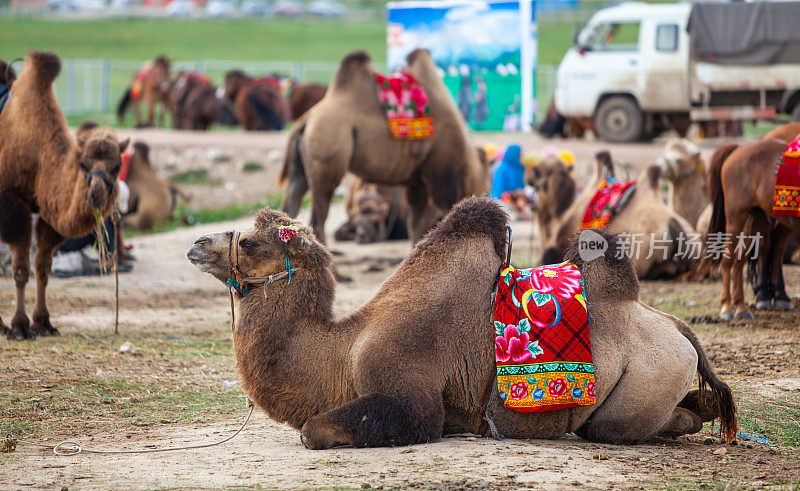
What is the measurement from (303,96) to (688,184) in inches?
650

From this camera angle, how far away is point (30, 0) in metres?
80.8

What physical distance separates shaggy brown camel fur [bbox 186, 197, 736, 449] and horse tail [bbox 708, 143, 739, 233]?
3942mm

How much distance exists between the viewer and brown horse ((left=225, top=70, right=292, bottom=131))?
83.7 feet

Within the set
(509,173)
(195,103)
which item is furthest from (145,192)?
(195,103)

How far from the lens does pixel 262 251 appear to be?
15.6 ft

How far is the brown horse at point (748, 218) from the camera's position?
26.6 ft

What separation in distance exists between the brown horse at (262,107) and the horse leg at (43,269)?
707 inches

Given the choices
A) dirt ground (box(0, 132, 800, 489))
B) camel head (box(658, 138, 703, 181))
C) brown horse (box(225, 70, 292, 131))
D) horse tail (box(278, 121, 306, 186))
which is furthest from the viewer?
brown horse (box(225, 70, 292, 131))

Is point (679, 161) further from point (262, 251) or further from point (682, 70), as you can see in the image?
point (682, 70)

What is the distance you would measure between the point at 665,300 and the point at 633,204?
4.35 feet

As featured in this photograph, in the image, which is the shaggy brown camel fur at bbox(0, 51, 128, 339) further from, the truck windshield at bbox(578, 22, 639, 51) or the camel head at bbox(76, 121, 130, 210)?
the truck windshield at bbox(578, 22, 639, 51)

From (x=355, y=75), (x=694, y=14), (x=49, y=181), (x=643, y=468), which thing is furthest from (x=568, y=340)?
(x=694, y=14)

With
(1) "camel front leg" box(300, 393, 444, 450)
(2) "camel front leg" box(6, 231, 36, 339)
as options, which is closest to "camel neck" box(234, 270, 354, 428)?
(1) "camel front leg" box(300, 393, 444, 450)

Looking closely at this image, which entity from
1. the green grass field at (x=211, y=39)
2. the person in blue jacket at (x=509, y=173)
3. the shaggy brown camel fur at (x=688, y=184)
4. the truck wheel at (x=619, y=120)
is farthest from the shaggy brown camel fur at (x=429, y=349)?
the green grass field at (x=211, y=39)
